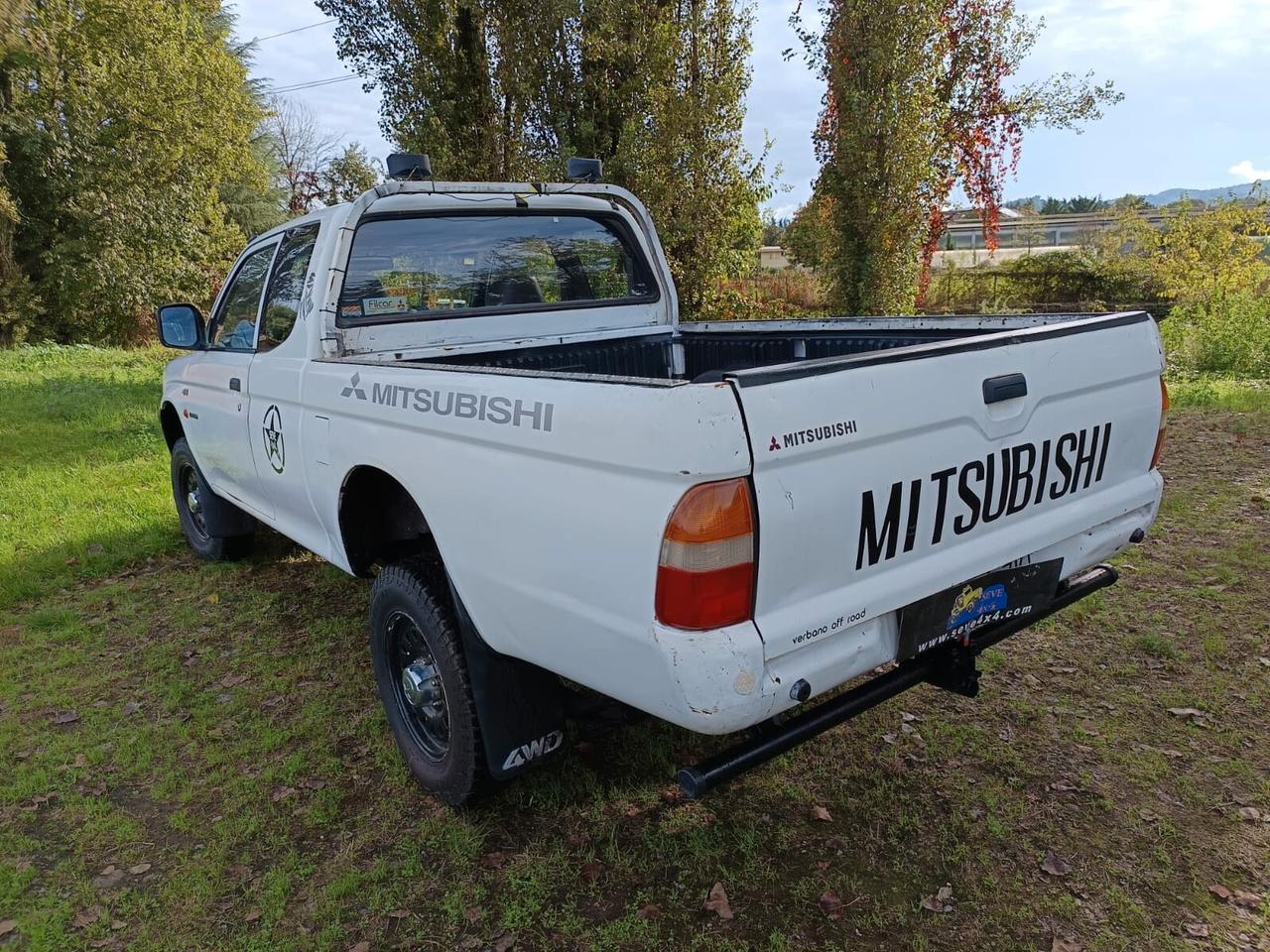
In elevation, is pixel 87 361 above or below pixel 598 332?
below

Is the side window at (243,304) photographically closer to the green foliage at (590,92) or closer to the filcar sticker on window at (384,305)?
the filcar sticker on window at (384,305)

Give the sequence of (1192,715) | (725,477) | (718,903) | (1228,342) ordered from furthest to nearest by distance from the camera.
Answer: (1228,342)
(1192,715)
(718,903)
(725,477)

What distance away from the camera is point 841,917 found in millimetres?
2352

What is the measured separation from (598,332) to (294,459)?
5.24ft

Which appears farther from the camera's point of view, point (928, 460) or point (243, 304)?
point (243, 304)

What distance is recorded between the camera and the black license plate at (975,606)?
214 centimetres

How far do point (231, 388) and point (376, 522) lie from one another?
1343 millimetres

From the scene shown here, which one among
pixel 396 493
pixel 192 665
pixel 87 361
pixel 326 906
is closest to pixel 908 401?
pixel 396 493

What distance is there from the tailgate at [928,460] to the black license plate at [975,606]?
2.2 inches

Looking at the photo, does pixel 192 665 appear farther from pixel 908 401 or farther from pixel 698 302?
pixel 698 302

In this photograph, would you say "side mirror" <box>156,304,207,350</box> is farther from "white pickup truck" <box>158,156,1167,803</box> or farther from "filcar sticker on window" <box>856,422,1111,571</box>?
"filcar sticker on window" <box>856,422,1111,571</box>

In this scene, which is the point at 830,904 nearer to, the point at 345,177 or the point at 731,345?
the point at 731,345

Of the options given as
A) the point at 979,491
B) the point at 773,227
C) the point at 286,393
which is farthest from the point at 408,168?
the point at 773,227

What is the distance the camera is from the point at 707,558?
5.66 ft
